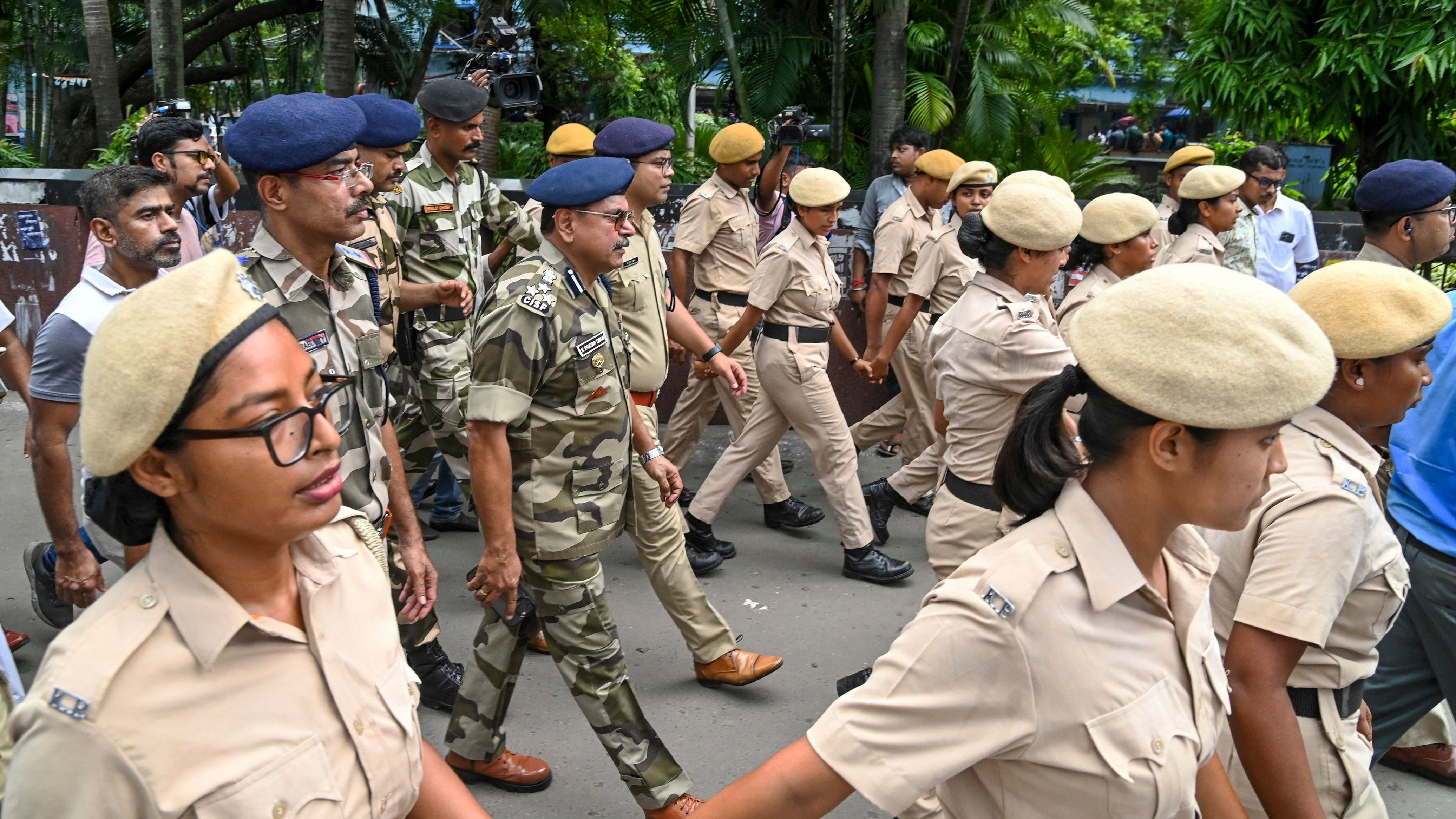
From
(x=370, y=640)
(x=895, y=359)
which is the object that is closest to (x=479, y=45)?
(x=895, y=359)

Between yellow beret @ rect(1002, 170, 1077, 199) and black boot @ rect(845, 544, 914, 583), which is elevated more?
yellow beret @ rect(1002, 170, 1077, 199)

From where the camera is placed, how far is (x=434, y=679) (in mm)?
4324

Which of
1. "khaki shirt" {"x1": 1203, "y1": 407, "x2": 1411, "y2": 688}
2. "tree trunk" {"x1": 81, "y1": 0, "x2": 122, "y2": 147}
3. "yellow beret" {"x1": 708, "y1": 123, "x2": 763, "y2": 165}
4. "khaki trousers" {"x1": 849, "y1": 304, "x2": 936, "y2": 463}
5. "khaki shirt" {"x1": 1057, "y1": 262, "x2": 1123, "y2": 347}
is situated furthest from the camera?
"tree trunk" {"x1": 81, "y1": 0, "x2": 122, "y2": 147}

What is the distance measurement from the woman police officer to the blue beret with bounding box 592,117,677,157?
11.9 feet

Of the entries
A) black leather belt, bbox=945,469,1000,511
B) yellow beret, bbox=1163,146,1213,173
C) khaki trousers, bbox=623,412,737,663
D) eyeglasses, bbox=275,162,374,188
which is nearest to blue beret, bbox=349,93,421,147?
eyeglasses, bbox=275,162,374,188

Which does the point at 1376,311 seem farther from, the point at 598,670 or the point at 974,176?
the point at 974,176

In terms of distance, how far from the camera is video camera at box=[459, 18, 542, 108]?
273 inches

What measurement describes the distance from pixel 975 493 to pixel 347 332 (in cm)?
211

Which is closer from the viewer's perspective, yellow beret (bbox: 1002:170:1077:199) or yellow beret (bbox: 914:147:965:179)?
yellow beret (bbox: 1002:170:1077:199)

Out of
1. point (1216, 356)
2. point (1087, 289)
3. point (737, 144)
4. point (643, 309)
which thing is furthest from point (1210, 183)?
point (1216, 356)

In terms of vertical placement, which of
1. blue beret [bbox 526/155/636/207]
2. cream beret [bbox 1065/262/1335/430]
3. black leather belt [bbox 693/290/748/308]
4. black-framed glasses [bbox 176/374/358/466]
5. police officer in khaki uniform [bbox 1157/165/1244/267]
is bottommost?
black leather belt [bbox 693/290/748/308]

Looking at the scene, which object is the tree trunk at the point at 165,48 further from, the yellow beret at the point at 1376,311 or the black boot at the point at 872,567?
the yellow beret at the point at 1376,311

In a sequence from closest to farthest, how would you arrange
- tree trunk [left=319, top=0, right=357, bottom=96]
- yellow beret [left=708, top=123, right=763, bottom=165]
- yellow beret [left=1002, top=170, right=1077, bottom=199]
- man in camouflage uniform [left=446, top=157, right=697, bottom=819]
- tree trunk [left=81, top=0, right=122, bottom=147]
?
man in camouflage uniform [left=446, top=157, right=697, bottom=819] < yellow beret [left=1002, top=170, right=1077, bottom=199] < yellow beret [left=708, top=123, right=763, bottom=165] < tree trunk [left=319, top=0, right=357, bottom=96] < tree trunk [left=81, top=0, right=122, bottom=147]

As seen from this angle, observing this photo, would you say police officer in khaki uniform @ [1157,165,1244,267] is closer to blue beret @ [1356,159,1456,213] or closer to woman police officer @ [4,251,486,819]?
blue beret @ [1356,159,1456,213]
